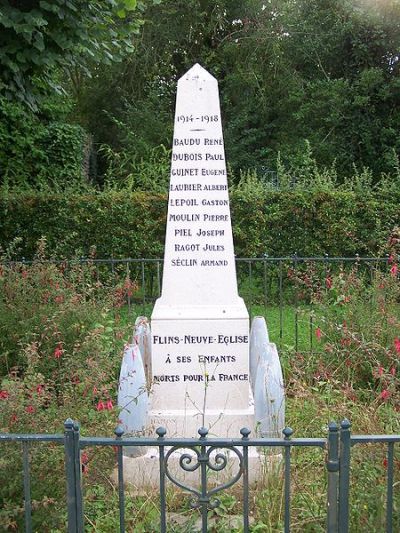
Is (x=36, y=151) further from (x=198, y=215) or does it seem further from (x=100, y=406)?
(x=100, y=406)

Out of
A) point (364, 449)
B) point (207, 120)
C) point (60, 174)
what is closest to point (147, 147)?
point (60, 174)

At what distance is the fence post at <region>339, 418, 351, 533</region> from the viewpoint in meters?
2.04

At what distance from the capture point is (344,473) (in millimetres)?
2082

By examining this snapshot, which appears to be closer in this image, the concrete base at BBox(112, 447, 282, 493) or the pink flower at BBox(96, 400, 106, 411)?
the pink flower at BBox(96, 400, 106, 411)

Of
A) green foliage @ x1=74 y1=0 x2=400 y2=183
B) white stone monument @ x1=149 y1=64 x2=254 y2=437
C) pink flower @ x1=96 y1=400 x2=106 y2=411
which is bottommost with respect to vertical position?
pink flower @ x1=96 y1=400 x2=106 y2=411

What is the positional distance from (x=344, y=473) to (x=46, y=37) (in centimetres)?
465

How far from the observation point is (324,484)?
9.57 feet

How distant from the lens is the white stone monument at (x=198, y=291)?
3.83 m

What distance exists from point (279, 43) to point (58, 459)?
48.2 feet

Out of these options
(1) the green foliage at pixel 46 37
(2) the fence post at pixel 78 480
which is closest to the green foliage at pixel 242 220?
(1) the green foliage at pixel 46 37

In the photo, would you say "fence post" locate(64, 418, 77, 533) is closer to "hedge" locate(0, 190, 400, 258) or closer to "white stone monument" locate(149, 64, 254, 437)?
"white stone monument" locate(149, 64, 254, 437)

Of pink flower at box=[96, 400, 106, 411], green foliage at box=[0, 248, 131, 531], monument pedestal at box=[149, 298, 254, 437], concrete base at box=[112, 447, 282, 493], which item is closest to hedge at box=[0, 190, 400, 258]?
green foliage at box=[0, 248, 131, 531]

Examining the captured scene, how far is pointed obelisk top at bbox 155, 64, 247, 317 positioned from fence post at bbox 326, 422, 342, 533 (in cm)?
181

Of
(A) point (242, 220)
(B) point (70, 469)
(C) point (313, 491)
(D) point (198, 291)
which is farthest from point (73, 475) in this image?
(A) point (242, 220)
